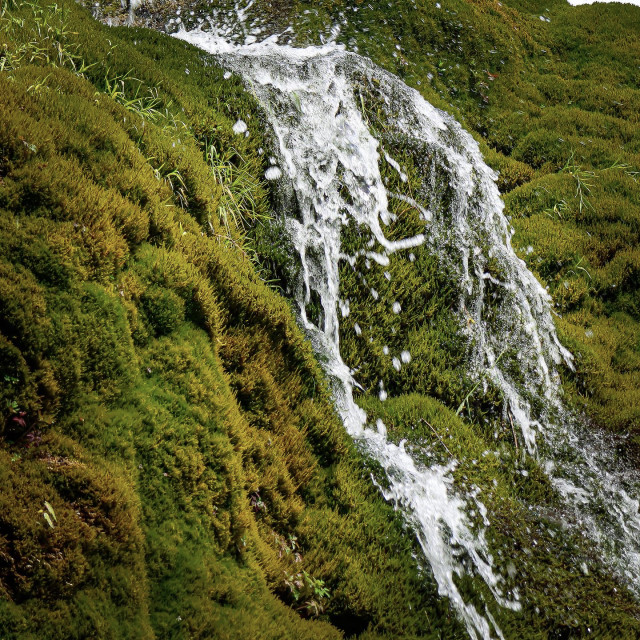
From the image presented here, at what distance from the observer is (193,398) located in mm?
3861

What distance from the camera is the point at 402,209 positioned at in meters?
7.50

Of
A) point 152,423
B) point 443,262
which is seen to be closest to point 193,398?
point 152,423

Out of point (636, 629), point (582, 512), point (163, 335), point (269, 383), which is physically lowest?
point (636, 629)

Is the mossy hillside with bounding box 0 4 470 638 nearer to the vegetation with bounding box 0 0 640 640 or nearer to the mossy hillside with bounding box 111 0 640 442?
the vegetation with bounding box 0 0 640 640

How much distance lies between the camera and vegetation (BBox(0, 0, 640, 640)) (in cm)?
291

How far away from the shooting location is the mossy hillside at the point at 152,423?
9.15 feet

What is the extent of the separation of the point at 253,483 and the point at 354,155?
531 centimetres

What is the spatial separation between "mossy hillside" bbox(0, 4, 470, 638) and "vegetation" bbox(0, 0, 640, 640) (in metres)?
0.02

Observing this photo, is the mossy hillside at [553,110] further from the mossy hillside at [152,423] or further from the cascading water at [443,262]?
the mossy hillside at [152,423]

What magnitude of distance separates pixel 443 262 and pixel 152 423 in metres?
5.13

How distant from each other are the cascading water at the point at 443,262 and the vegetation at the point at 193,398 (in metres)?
0.25

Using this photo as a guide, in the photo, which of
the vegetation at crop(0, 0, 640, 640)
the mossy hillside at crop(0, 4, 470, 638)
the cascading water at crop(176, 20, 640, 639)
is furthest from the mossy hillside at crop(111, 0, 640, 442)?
the mossy hillside at crop(0, 4, 470, 638)

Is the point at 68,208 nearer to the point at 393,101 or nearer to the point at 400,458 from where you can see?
the point at 400,458

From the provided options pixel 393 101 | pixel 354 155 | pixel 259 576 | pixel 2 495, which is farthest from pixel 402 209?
pixel 2 495
